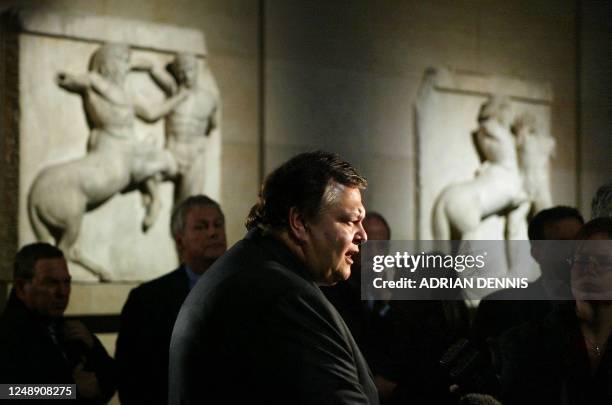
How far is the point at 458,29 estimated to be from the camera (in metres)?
6.88

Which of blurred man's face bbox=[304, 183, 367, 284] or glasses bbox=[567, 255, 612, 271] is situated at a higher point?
blurred man's face bbox=[304, 183, 367, 284]

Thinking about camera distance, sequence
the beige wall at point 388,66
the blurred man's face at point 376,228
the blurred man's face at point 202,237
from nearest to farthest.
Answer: the blurred man's face at point 202,237 → the blurred man's face at point 376,228 → the beige wall at point 388,66

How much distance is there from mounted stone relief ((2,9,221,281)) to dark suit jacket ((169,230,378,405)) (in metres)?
3.33

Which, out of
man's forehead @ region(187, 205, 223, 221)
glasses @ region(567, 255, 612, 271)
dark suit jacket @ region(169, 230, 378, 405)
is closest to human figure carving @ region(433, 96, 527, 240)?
man's forehead @ region(187, 205, 223, 221)

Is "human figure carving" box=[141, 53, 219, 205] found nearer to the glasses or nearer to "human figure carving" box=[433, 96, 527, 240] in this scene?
"human figure carving" box=[433, 96, 527, 240]

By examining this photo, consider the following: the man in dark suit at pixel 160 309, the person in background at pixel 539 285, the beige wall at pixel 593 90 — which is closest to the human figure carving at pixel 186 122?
the man in dark suit at pixel 160 309

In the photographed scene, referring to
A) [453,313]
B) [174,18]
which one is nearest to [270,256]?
[453,313]

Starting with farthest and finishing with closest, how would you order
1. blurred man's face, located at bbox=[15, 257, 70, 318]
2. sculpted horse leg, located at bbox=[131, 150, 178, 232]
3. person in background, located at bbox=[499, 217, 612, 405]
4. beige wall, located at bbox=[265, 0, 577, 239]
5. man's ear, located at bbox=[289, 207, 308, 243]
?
beige wall, located at bbox=[265, 0, 577, 239]
sculpted horse leg, located at bbox=[131, 150, 178, 232]
blurred man's face, located at bbox=[15, 257, 70, 318]
person in background, located at bbox=[499, 217, 612, 405]
man's ear, located at bbox=[289, 207, 308, 243]

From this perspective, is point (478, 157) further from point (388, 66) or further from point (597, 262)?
point (597, 262)

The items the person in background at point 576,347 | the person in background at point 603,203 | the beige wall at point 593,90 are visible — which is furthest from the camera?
the beige wall at point 593,90

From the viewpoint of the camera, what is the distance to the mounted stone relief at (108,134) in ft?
16.5

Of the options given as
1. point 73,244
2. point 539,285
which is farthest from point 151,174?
point 539,285

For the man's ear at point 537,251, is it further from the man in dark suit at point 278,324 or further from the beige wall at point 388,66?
the beige wall at point 388,66

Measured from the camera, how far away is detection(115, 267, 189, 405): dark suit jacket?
3.68 metres
